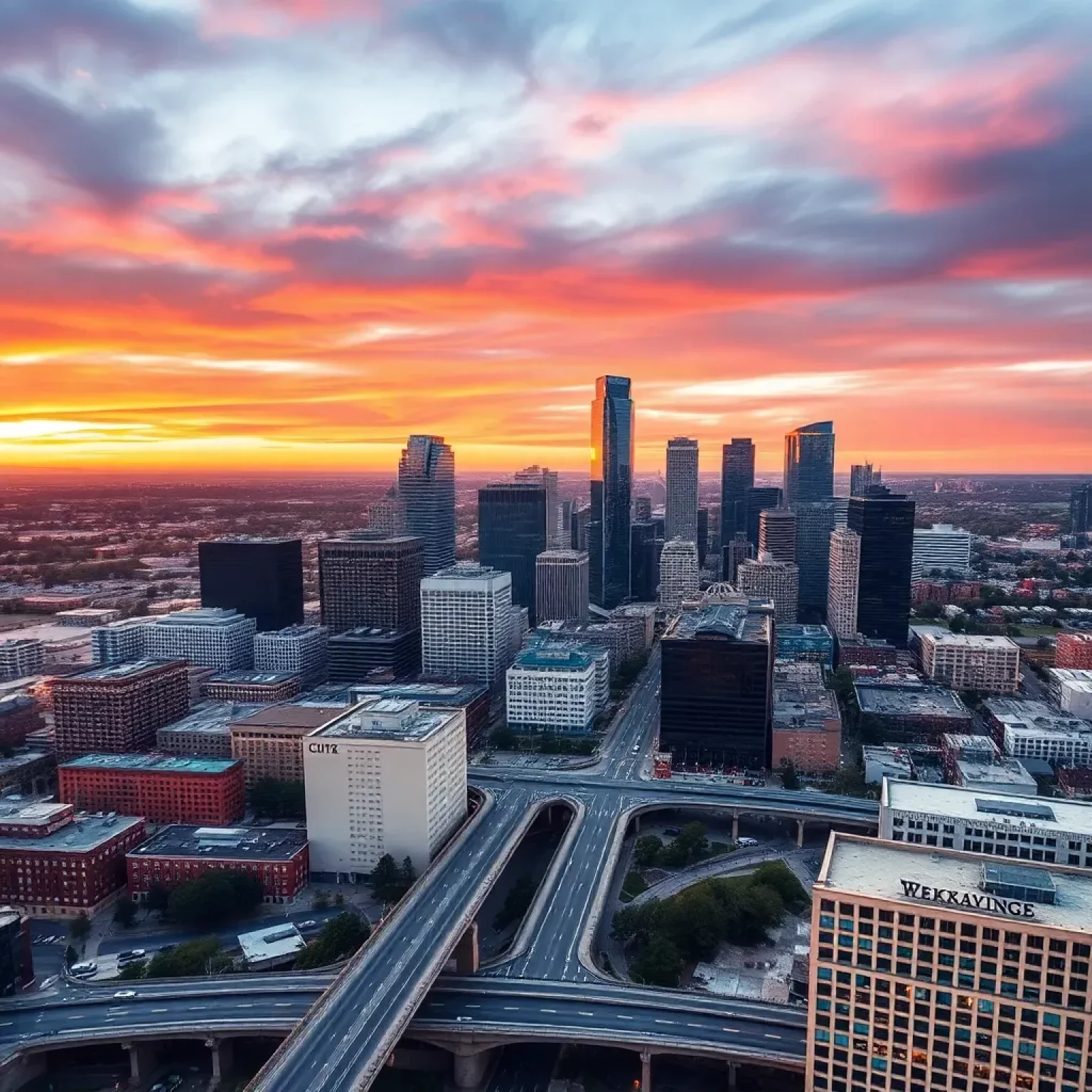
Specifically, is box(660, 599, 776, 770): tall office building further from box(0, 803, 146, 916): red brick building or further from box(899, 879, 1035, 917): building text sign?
box(899, 879, 1035, 917): building text sign

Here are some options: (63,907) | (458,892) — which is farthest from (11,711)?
(458,892)

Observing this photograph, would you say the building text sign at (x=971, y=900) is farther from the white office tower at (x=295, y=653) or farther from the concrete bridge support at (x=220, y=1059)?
the white office tower at (x=295, y=653)

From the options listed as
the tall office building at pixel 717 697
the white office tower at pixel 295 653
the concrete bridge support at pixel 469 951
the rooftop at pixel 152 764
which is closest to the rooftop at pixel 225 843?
the rooftop at pixel 152 764

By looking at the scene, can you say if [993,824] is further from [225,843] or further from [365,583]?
[365,583]

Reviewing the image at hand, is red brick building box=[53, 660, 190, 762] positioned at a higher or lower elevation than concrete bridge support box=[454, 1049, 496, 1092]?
higher

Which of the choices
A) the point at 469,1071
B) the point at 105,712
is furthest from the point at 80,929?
the point at 105,712

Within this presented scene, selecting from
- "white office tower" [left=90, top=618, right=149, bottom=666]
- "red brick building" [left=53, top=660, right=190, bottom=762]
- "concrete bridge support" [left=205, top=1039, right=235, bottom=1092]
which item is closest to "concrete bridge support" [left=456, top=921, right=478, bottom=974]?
"concrete bridge support" [left=205, top=1039, right=235, bottom=1092]
